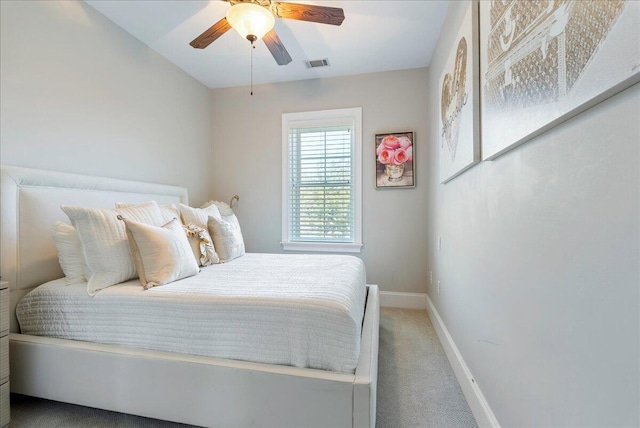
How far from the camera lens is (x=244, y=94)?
361 centimetres

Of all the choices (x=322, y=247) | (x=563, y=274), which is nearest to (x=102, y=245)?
(x=563, y=274)

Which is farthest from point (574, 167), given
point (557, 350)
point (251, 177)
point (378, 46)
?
point (251, 177)

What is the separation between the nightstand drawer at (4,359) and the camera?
1.37 metres

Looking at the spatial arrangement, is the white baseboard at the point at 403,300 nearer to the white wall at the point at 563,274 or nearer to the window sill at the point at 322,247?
the window sill at the point at 322,247

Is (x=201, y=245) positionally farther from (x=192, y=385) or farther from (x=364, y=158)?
(x=364, y=158)

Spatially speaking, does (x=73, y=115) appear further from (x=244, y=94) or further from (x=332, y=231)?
(x=332, y=231)

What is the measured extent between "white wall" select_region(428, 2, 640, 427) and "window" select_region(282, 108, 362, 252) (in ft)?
6.07

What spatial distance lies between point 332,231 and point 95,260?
2.32 meters

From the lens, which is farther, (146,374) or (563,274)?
(146,374)

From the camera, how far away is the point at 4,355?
1381 mm

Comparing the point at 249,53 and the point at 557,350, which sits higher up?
the point at 249,53

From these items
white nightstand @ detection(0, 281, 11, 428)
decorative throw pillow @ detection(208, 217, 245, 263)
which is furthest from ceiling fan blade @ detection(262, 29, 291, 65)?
white nightstand @ detection(0, 281, 11, 428)

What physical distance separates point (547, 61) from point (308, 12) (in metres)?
1.42

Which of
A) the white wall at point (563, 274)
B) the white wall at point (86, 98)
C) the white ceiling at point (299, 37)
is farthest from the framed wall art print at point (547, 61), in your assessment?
the white wall at point (86, 98)
